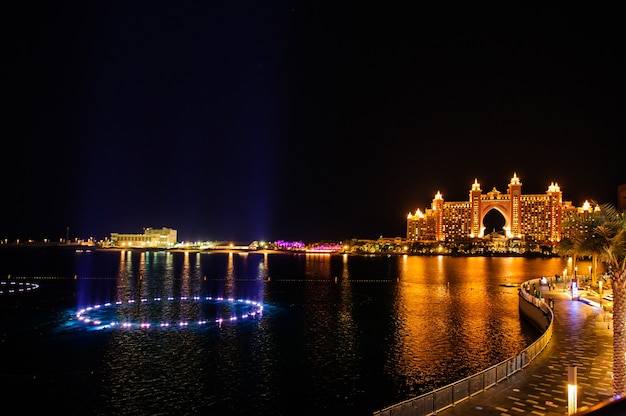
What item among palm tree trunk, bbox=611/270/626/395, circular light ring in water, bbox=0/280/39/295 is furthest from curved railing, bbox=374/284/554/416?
circular light ring in water, bbox=0/280/39/295

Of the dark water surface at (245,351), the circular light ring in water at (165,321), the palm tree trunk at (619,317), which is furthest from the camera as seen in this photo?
the circular light ring in water at (165,321)

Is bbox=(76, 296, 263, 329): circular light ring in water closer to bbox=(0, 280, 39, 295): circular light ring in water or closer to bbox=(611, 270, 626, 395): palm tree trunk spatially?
bbox=(0, 280, 39, 295): circular light ring in water

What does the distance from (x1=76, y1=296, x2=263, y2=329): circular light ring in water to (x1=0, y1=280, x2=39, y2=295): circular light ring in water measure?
1916cm

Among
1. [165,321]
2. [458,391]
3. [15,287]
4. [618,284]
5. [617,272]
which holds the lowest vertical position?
[15,287]

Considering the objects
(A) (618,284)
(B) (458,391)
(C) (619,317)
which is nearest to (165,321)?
(B) (458,391)

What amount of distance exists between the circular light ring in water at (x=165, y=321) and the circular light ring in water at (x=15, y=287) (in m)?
19.2

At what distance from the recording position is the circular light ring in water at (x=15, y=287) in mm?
60734

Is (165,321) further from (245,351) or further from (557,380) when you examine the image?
(557,380)

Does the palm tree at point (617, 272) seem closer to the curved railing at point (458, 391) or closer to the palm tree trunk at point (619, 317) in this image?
the palm tree trunk at point (619, 317)

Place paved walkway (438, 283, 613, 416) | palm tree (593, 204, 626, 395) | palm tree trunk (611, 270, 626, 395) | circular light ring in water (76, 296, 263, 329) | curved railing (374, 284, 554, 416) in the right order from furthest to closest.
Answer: circular light ring in water (76, 296, 263, 329) → palm tree trunk (611, 270, 626, 395) → palm tree (593, 204, 626, 395) → paved walkway (438, 283, 613, 416) → curved railing (374, 284, 554, 416)

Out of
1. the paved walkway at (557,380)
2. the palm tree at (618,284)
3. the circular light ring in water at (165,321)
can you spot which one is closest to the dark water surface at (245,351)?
the circular light ring in water at (165,321)

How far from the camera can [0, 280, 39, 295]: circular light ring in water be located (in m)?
60.7

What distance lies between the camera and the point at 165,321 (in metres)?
40.4

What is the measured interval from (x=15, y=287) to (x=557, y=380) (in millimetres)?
67817
